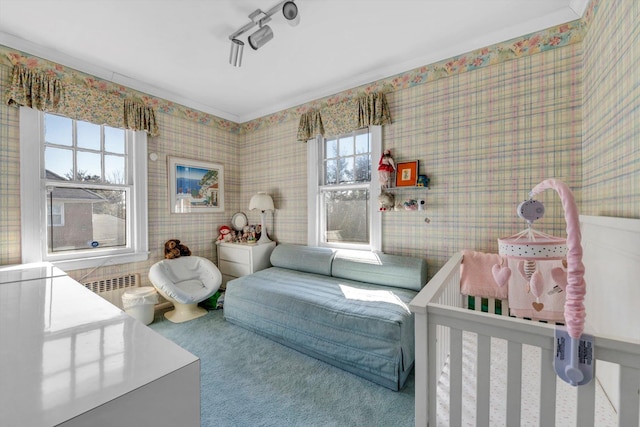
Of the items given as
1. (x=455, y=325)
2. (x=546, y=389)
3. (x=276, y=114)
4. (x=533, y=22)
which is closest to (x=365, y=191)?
(x=276, y=114)

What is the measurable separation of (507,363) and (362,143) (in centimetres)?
243

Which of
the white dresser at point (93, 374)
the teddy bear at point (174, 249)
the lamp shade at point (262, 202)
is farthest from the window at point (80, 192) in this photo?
the white dresser at point (93, 374)

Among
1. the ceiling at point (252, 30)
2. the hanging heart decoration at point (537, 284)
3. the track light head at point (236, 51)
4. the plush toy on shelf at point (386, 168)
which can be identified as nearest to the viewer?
the hanging heart decoration at point (537, 284)

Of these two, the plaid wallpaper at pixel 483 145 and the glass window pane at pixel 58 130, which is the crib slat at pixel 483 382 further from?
the glass window pane at pixel 58 130

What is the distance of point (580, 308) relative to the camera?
2.37 ft

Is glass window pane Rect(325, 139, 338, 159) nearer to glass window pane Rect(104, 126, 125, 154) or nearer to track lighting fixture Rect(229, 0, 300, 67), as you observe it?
track lighting fixture Rect(229, 0, 300, 67)

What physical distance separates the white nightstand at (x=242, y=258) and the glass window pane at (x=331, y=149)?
135 centimetres

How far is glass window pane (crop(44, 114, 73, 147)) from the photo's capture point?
7.94 ft

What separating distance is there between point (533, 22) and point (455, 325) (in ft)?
7.65

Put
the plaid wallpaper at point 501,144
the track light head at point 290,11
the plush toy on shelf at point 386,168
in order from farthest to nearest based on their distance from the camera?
the plush toy on shelf at point 386,168 < the track light head at point 290,11 < the plaid wallpaper at point 501,144

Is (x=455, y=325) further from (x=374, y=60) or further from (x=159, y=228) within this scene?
(x=159, y=228)

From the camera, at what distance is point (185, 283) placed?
303 centimetres

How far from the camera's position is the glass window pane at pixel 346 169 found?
302cm

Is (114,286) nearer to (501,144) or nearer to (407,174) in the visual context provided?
(407,174)
